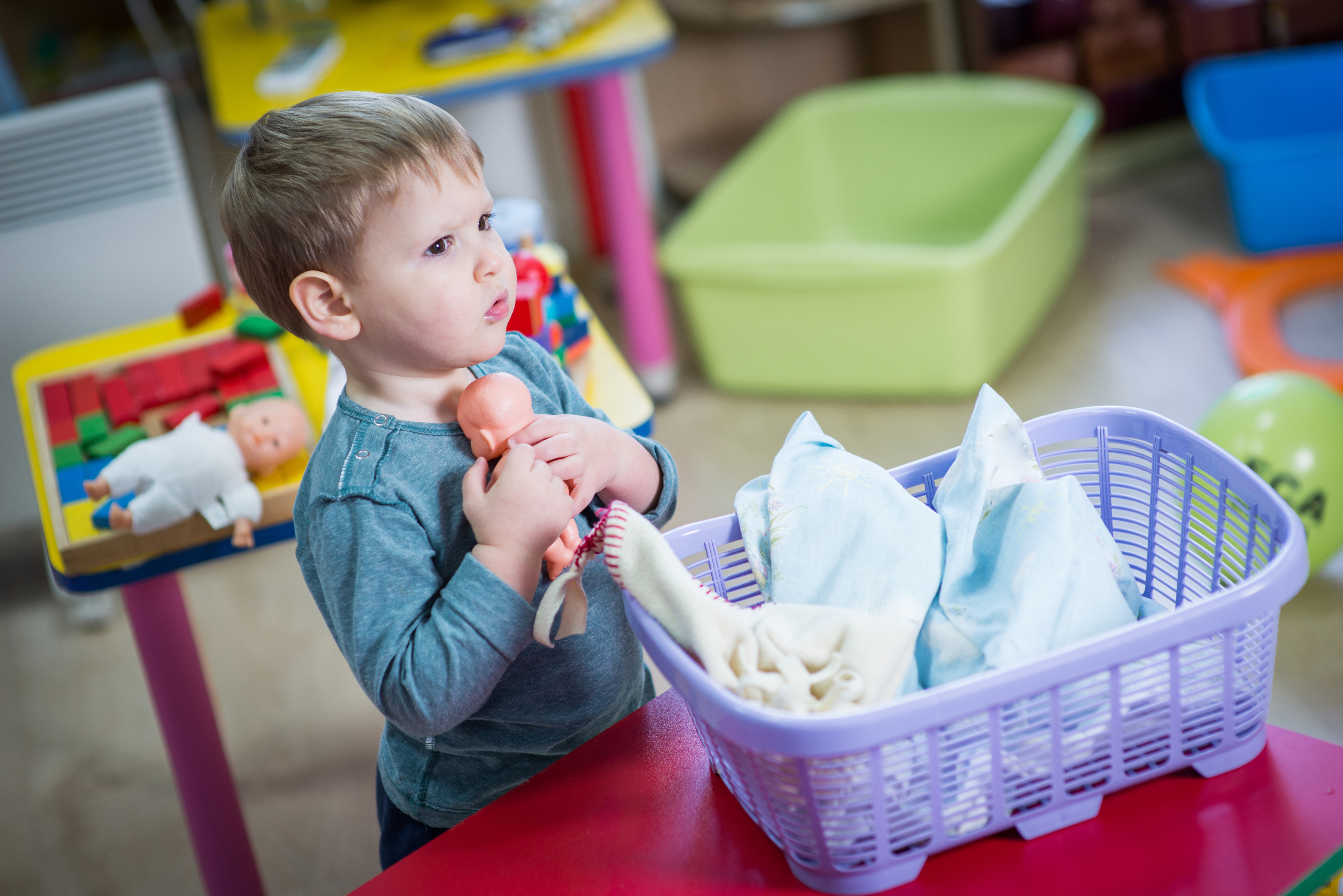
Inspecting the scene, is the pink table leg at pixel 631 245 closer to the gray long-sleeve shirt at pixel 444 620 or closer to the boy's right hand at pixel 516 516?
the gray long-sleeve shirt at pixel 444 620

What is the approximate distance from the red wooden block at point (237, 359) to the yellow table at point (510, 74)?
641mm

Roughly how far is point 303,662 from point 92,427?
756mm

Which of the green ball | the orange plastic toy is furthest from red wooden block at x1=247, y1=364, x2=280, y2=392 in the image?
the orange plastic toy

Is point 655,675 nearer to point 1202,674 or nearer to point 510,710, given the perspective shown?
point 510,710

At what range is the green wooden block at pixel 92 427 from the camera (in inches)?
44.4

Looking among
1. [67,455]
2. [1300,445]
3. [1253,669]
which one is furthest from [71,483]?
[1300,445]

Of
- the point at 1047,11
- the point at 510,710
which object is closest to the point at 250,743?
the point at 510,710

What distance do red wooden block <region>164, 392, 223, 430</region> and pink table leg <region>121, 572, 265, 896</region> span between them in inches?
5.7

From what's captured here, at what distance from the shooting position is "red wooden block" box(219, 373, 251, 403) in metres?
1.18

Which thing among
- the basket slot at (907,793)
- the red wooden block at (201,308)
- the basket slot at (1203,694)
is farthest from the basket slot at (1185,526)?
the red wooden block at (201,308)

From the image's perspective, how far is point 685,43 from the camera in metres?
2.86

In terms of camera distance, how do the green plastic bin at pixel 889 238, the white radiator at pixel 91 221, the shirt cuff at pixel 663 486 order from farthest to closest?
the green plastic bin at pixel 889 238 < the white radiator at pixel 91 221 < the shirt cuff at pixel 663 486

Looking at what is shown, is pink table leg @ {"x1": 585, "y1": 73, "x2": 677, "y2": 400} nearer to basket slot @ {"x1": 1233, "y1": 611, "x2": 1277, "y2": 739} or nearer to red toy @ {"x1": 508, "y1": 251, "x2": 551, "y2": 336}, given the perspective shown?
red toy @ {"x1": 508, "y1": 251, "x2": 551, "y2": 336}

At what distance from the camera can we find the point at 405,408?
726 mm
